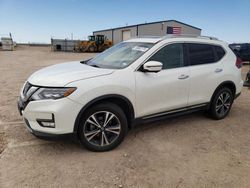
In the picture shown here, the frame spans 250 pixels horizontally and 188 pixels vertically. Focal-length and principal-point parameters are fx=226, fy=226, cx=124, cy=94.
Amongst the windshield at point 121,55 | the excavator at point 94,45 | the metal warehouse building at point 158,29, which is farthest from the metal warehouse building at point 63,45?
the windshield at point 121,55

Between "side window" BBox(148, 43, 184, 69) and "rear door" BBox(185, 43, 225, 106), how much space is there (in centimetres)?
20

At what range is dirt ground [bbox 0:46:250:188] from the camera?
2.71 m

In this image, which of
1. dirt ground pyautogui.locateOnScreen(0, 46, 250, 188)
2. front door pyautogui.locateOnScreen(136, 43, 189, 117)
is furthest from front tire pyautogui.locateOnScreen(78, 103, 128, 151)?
front door pyautogui.locateOnScreen(136, 43, 189, 117)

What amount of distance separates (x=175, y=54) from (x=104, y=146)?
1.95m

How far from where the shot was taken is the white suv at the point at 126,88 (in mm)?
2943

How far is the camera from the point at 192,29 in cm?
3981

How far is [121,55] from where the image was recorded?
3.93m

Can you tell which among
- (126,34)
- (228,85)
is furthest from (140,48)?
(126,34)

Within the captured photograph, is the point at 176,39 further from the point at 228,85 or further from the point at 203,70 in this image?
the point at 228,85

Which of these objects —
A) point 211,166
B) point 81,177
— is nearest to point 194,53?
point 211,166

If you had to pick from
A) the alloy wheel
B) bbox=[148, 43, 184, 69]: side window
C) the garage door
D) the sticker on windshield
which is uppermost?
the garage door

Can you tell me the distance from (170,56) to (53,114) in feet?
6.98

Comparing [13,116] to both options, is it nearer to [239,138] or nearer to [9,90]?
[9,90]

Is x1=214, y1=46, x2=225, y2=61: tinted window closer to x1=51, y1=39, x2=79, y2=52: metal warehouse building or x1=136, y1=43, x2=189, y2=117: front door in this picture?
x1=136, y1=43, x2=189, y2=117: front door
